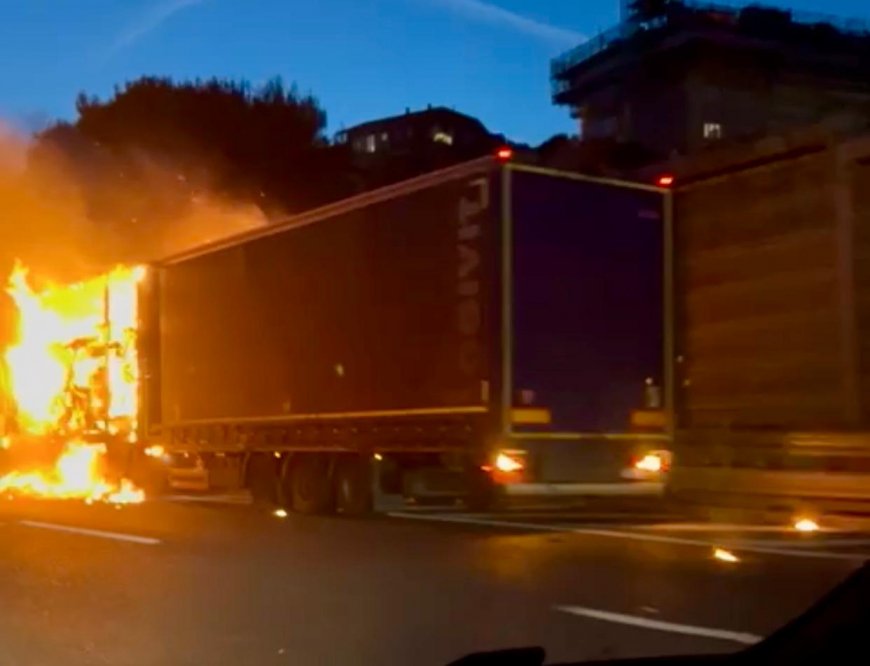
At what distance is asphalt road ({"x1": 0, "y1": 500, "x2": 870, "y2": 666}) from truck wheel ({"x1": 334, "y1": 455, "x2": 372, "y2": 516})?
0.68 meters

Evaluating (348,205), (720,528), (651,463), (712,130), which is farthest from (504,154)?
(712,130)

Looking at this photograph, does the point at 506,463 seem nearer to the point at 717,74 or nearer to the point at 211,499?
the point at 211,499

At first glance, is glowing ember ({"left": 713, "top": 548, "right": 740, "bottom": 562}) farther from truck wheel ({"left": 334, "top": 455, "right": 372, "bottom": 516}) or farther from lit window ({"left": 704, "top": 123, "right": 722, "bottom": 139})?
lit window ({"left": 704, "top": 123, "right": 722, "bottom": 139})

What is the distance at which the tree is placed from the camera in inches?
1784

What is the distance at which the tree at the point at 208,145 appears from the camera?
45312 mm

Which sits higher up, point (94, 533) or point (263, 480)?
point (263, 480)

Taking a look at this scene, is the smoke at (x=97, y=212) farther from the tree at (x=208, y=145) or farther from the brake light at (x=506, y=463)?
the brake light at (x=506, y=463)

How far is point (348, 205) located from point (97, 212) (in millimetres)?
23946

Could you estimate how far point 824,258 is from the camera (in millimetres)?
18094

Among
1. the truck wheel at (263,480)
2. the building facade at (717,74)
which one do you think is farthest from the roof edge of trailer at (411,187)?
the building facade at (717,74)

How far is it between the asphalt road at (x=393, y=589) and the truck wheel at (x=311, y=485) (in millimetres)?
1221

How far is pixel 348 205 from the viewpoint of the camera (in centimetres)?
1784

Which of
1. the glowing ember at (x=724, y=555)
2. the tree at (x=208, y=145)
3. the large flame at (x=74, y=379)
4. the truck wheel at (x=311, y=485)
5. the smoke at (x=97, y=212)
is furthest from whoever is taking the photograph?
the tree at (x=208, y=145)

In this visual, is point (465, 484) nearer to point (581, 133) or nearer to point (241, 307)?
point (241, 307)
